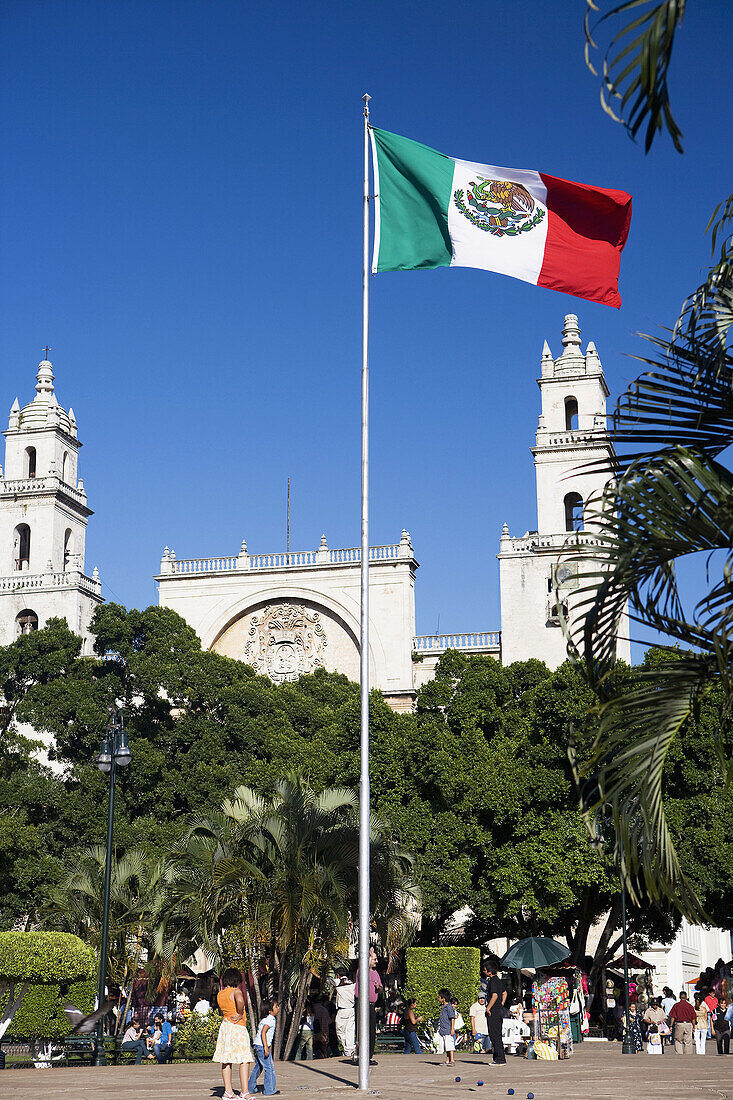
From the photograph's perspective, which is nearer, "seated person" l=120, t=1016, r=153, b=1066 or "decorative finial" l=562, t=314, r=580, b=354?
"seated person" l=120, t=1016, r=153, b=1066

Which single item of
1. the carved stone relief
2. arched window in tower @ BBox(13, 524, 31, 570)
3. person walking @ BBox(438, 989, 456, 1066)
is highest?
arched window in tower @ BBox(13, 524, 31, 570)

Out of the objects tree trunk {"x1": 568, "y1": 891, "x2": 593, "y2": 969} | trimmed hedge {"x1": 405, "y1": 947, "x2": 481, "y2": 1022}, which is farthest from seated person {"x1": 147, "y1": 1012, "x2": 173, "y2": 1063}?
tree trunk {"x1": 568, "y1": 891, "x2": 593, "y2": 969}

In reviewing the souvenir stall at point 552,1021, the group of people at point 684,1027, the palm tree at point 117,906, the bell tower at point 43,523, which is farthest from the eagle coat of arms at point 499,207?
the bell tower at point 43,523

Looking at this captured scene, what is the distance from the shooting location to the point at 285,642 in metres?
48.5

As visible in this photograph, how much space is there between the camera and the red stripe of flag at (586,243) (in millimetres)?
13438

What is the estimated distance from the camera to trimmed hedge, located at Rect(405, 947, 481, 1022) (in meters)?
24.2

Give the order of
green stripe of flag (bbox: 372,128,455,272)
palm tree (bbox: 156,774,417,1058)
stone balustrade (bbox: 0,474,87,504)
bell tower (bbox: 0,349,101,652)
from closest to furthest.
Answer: green stripe of flag (bbox: 372,128,455,272)
palm tree (bbox: 156,774,417,1058)
bell tower (bbox: 0,349,101,652)
stone balustrade (bbox: 0,474,87,504)

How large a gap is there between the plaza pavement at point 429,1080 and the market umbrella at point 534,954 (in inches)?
80.9

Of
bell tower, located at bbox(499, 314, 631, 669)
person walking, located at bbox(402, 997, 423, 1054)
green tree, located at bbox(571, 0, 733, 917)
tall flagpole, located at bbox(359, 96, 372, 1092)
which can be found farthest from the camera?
bell tower, located at bbox(499, 314, 631, 669)

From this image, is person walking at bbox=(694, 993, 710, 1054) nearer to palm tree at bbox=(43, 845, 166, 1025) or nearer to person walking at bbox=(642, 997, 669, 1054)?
person walking at bbox=(642, 997, 669, 1054)

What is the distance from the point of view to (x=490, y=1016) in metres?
19.0

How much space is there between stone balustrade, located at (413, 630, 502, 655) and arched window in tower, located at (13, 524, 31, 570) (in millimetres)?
15492

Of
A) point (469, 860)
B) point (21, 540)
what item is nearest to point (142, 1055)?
point (469, 860)

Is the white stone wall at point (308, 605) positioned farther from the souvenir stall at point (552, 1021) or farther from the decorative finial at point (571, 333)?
the souvenir stall at point (552, 1021)
